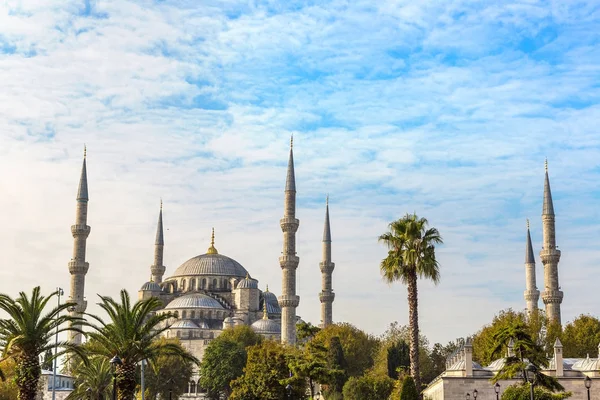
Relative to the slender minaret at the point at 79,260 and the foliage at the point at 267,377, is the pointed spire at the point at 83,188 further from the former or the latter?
the foliage at the point at 267,377

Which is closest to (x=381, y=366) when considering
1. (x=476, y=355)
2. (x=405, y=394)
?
(x=476, y=355)

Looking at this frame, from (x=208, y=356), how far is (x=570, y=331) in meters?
29.2

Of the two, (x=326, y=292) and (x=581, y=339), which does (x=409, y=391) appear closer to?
(x=581, y=339)

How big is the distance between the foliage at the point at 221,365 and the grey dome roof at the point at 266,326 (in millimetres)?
14352

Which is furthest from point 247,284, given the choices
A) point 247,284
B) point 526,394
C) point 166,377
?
point 526,394

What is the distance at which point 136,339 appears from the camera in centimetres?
3100

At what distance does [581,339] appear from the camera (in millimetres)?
64812

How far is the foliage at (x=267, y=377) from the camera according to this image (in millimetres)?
55125

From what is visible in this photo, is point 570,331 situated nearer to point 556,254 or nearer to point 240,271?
point 556,254

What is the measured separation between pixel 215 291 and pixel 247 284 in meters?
4.58

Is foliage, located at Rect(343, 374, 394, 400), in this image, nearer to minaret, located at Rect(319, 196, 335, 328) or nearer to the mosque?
the mosque

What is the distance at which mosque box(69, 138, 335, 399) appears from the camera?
7856 centimetres

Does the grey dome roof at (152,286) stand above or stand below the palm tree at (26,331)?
above

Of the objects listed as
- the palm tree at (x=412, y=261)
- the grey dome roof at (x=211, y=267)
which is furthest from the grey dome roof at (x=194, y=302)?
the palm tree at (x=412, y=261)
